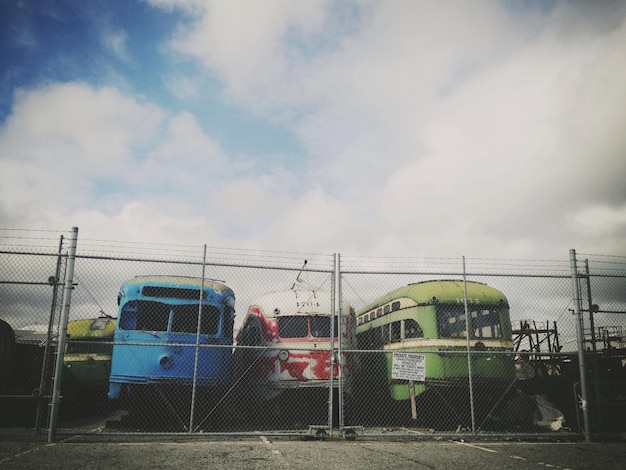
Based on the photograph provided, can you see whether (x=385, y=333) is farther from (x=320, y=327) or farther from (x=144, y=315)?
(x=144, y=315)

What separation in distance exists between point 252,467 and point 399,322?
640 cm

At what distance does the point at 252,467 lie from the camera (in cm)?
517

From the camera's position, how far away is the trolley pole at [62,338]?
21.0ft

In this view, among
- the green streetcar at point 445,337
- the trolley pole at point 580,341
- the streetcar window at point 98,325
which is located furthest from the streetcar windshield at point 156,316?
the trolley pole at point 580,341

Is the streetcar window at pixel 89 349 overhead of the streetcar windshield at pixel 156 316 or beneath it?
beneath

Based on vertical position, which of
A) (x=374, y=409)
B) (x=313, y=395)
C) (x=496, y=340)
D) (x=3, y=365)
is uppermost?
(x=496, y=340)

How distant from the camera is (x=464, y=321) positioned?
9789 millimetres

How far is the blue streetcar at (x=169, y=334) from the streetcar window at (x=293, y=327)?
119 centimetres

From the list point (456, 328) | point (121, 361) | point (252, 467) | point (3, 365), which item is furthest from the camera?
point (456, 328)

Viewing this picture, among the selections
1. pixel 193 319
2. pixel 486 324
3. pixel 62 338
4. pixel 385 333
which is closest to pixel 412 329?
pixel 385 333

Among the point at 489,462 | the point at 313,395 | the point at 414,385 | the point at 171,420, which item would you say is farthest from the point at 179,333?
the point at 489,462

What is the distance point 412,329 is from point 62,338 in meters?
7.40

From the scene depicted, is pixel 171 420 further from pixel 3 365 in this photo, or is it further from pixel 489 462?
pixel 489 462

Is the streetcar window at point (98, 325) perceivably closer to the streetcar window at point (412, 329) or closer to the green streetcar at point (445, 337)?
the green streetcar at point (445, 337)
